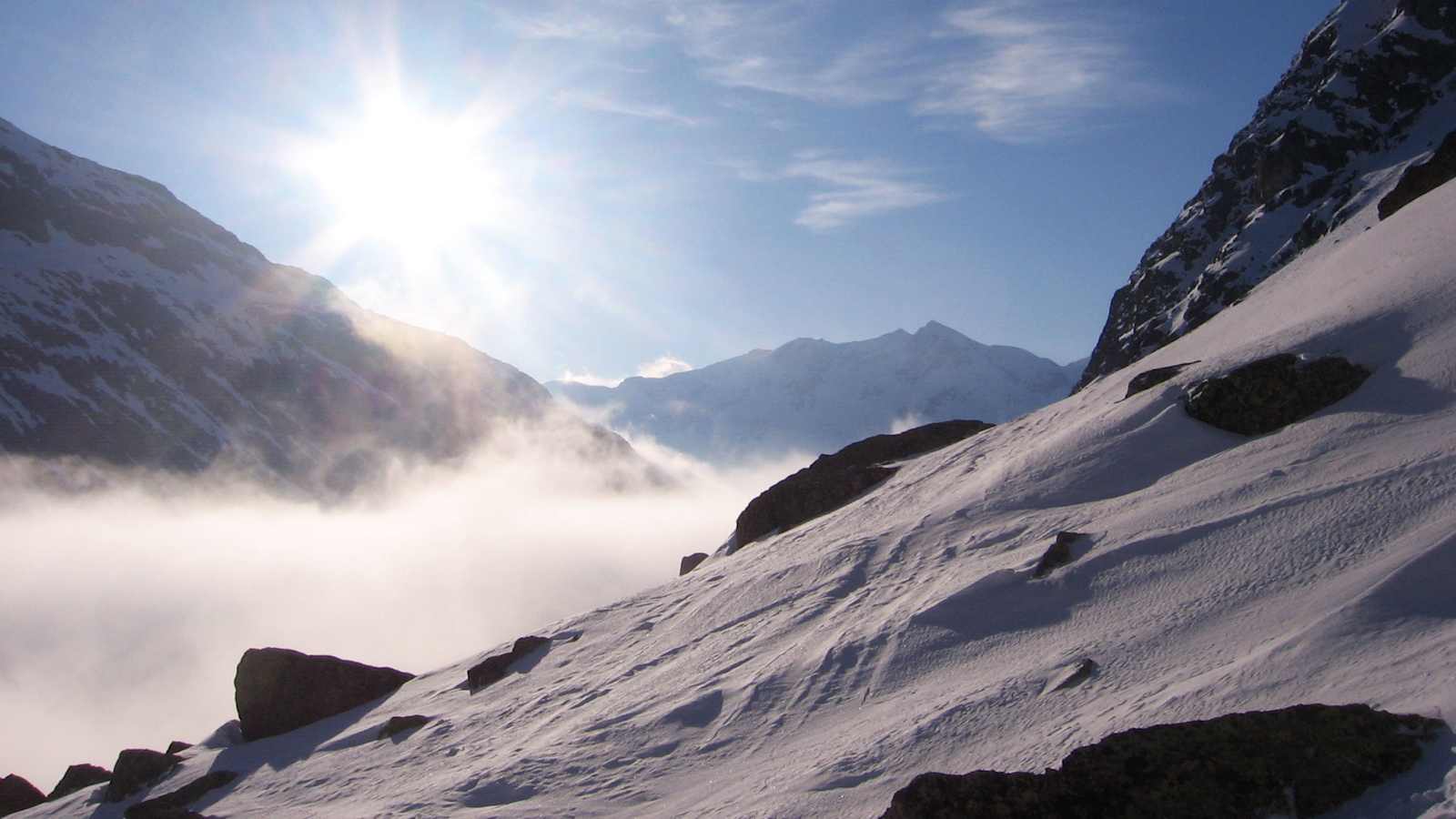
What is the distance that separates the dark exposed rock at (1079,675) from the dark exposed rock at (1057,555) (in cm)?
306

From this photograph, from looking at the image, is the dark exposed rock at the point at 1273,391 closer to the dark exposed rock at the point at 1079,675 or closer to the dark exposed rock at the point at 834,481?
the dark exposed rock at the point at 1079,675

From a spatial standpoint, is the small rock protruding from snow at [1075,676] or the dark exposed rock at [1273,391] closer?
the small rock protruding from snow at [1075,676]

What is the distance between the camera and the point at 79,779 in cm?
2597

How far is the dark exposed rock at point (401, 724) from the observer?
18.9 meters

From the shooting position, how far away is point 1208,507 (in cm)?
1262

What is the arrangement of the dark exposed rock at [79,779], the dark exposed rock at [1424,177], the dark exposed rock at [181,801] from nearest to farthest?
the dark exposed rock at [181,801], the dark exposed rock at [1424,177], the dark exposed rock at [79,779]

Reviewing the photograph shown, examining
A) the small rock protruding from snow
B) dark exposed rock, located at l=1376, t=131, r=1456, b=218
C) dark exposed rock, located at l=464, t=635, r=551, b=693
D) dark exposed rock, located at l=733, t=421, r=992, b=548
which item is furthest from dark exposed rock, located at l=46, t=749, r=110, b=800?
dark exposed rock, located at l=1376, t=131, r=1456, b=218

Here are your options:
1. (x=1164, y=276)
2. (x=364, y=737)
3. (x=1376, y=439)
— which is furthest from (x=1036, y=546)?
(x=1164, y=276)

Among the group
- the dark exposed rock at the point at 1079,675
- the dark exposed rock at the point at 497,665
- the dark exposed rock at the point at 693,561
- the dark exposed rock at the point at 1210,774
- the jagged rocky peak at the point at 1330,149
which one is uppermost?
the jagged rocky peak at the point at 1330,149

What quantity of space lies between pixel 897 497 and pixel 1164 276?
7893 centimetres

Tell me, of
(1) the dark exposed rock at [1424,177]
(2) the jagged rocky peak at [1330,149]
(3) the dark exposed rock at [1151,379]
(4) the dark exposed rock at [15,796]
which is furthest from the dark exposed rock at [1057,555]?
(2) the jagged rocky peak at [1330,149]

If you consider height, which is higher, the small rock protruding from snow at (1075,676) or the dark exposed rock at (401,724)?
the dark exposed rock at (401,724)

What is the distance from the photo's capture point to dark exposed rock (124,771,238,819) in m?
17.6

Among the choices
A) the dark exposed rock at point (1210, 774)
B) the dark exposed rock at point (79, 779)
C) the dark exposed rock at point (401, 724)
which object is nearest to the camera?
the dark exposed rock at point (1210, 774)
